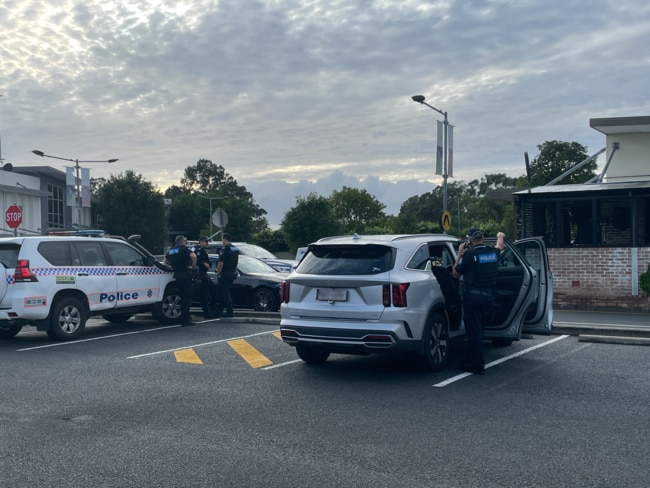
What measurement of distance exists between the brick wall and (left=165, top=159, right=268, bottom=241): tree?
63.8m

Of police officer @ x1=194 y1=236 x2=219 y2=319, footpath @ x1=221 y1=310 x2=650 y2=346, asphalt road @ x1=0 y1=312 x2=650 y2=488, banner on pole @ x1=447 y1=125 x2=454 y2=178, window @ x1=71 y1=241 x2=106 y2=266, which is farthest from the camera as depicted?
banner on pole @ x1=447 y1=125 x2=454 y2=178

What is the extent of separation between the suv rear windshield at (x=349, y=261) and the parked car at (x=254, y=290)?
6.89 meters

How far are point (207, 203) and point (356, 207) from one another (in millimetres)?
25159

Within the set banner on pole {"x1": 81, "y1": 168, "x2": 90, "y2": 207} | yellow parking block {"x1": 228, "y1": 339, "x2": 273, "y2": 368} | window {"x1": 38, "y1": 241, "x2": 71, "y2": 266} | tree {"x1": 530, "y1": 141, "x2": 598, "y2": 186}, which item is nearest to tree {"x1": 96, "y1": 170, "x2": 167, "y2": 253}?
banner on pole {"x1": 81, "y1": 168, "x2": 90, "y2": 207}

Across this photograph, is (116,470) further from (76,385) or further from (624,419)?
(624,419)

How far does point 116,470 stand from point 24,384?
3.81 metres

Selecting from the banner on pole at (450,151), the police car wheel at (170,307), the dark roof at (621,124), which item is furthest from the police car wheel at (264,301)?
the dark roof at (621,124)

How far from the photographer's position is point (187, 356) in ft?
33.6

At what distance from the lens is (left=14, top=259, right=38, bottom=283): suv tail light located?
11.4 meters

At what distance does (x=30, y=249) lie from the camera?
11664 mm

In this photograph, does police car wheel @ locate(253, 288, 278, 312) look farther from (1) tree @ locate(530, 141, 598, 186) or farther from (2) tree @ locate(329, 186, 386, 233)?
(2) tree @ locate(329, 186, 386, 233)

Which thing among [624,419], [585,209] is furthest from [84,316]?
[585,209]

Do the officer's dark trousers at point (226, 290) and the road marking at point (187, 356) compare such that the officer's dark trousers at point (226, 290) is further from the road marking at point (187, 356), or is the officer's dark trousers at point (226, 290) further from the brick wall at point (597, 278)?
the brick wall at point (597, 278)

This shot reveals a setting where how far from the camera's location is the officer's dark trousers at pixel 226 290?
48.2ft
